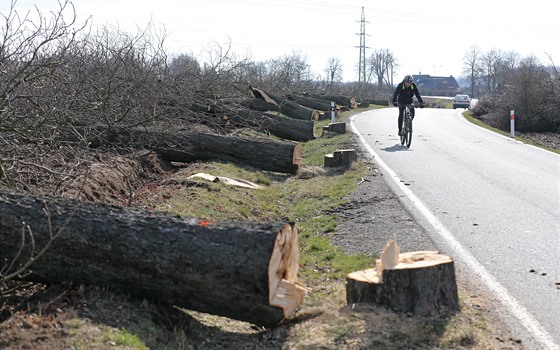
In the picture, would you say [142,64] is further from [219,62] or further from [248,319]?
[248,319]

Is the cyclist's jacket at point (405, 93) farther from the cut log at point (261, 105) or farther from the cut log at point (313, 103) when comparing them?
the cut log at point (313, 103)

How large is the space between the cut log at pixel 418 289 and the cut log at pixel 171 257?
2.07 ft

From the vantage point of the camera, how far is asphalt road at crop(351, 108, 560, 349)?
582 centimetres

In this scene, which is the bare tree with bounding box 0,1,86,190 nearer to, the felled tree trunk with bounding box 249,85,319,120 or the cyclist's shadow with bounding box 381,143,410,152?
the cyclist's shadow with bounding box 381,143,410,152

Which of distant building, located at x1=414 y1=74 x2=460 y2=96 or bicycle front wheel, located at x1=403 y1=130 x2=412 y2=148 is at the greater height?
distant building, located at x1=414 y1=74 x2=460 y2=96

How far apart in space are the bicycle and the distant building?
12575 cm

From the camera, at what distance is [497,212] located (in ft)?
30.3

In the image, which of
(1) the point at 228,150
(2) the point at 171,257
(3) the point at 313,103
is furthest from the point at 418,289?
(3) the point at 313,103

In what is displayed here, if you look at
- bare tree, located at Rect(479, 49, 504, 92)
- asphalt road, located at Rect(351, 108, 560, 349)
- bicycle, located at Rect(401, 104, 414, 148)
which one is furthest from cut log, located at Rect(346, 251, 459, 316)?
bare tree, located at Rect(479, 49, 504, 92)

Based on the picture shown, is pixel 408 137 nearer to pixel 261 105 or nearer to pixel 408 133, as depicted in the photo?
pixel 408 133

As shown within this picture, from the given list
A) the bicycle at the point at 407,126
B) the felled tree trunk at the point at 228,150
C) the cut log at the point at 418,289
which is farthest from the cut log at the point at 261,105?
the cut log at the point at 418,289

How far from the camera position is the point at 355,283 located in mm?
5504

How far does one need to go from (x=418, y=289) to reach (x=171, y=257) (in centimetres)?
192

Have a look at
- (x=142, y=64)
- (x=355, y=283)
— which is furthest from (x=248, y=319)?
(x=142, y=64)
